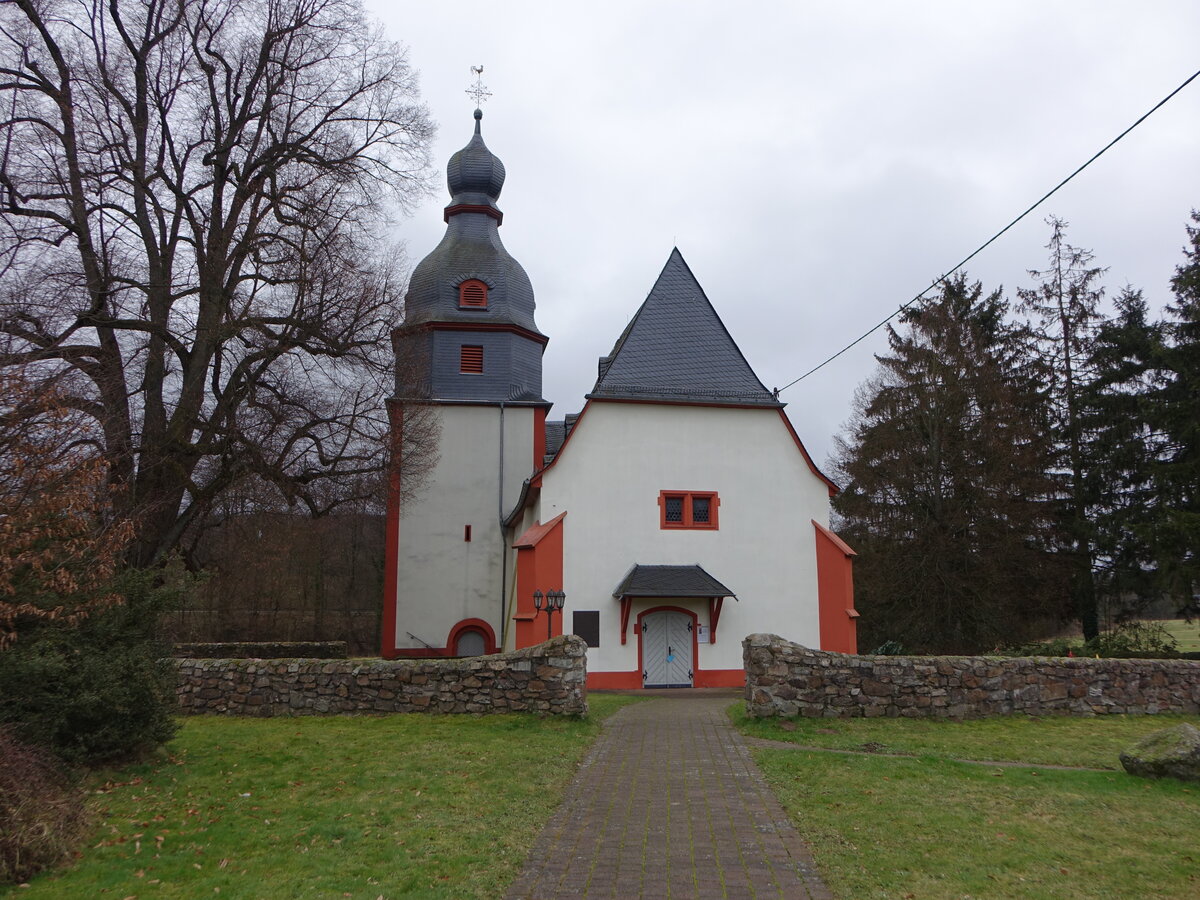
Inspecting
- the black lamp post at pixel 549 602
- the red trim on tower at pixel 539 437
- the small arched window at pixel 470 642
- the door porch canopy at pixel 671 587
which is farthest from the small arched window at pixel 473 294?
the black lamp post at pixel 549 602

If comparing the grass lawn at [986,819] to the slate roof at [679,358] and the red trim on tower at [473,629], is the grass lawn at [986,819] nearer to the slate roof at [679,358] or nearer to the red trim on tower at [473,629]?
the slate roof at [679,358]

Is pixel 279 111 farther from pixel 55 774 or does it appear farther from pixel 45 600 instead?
pixel 55 774

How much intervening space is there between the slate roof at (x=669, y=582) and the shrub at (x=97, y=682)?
11129 millimetres

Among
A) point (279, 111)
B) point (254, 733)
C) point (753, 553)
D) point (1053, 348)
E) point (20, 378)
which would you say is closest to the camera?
point (20, 378)

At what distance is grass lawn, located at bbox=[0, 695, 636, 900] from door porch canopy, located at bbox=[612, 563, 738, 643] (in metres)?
7.64

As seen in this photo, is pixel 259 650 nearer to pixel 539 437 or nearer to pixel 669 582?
pixel 539 437

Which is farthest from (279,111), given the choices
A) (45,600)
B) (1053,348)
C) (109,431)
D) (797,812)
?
(1053,348)

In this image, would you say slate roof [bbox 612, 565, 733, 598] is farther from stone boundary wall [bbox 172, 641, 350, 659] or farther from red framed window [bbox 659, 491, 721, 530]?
stone boundary wall [bbox 172, 641, 350, 659]

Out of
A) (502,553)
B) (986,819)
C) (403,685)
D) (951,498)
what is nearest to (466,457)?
(502,553)

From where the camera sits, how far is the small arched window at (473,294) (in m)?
27.2

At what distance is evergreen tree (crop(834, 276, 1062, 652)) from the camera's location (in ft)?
89.9

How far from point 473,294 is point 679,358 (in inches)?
344

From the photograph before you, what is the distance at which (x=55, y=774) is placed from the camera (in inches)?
285

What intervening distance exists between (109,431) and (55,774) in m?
5.73
